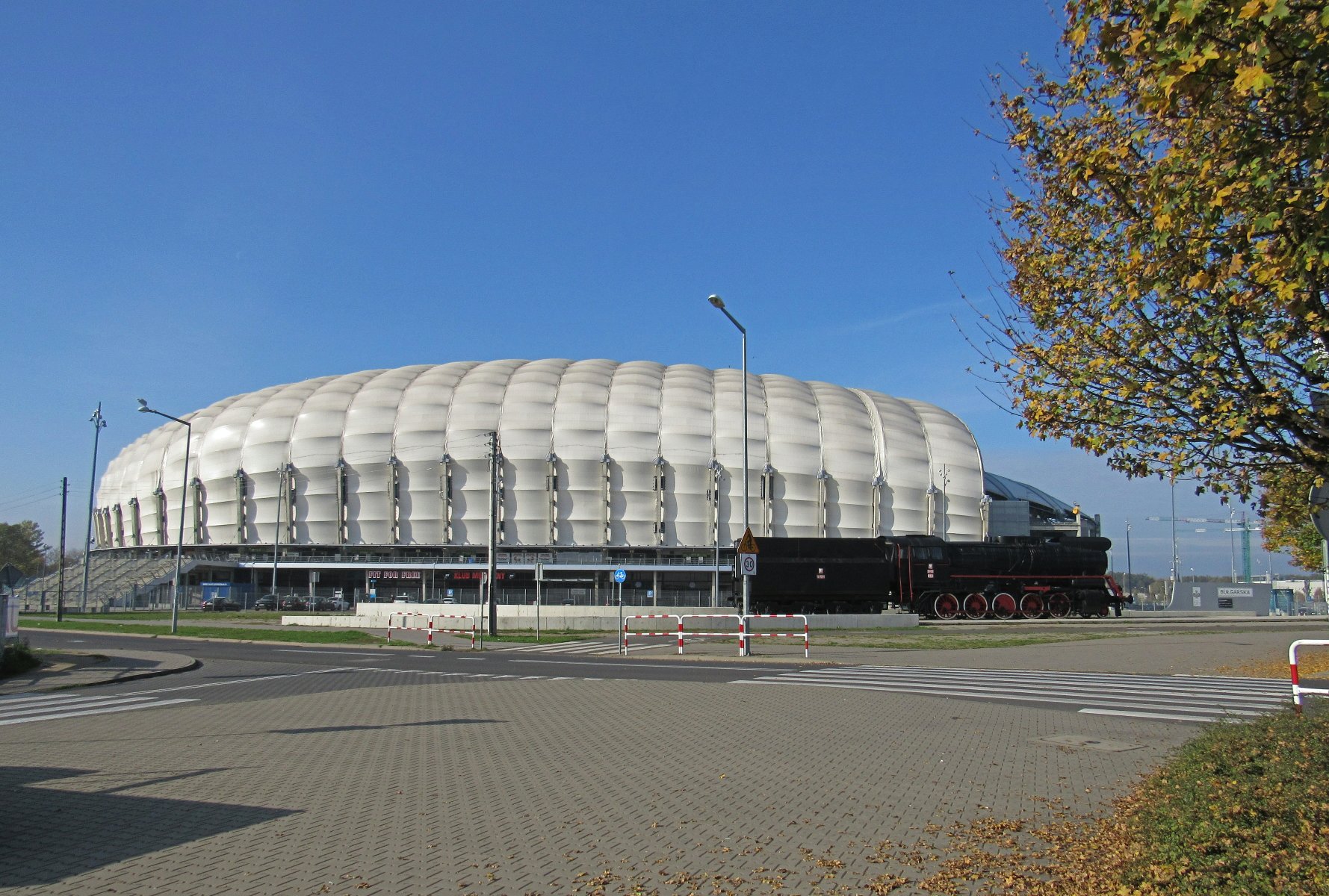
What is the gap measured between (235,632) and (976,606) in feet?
115

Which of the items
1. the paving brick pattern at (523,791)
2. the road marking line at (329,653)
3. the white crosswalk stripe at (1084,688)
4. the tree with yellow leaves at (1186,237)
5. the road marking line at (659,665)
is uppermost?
the tree with yellow leaves at (1186,237)

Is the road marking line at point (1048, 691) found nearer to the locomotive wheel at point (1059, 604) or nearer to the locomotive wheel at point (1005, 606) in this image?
the locomotive wheel at point (1005, 606)

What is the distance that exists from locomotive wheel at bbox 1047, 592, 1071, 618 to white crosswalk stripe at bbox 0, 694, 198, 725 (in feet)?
145

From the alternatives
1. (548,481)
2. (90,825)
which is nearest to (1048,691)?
(90,825)

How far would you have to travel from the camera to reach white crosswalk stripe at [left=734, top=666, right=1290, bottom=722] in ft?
44.0

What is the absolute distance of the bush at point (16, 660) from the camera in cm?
1906

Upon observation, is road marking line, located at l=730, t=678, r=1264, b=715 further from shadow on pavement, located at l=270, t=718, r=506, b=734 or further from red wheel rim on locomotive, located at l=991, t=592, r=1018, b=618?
red wheel rim on locomotive, located at l=991, t=592, r=1018, b=618

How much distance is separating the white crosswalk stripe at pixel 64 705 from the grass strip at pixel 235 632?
15661 mm

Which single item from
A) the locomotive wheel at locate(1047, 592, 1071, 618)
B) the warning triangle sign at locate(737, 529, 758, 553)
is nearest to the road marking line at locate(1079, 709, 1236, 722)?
the warning triangle sign at locate(737, 529, 758, 553)

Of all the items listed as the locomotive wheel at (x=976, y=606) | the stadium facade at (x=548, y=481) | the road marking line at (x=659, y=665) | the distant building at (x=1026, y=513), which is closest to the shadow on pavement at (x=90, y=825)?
the road marking line at (x=659, y=665)

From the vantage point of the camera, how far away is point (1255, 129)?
6148mm

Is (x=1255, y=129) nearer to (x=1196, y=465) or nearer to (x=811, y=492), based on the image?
(x=1196, y=465)

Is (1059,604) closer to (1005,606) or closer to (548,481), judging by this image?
(1005,606)

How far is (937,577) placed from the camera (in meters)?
46.6
